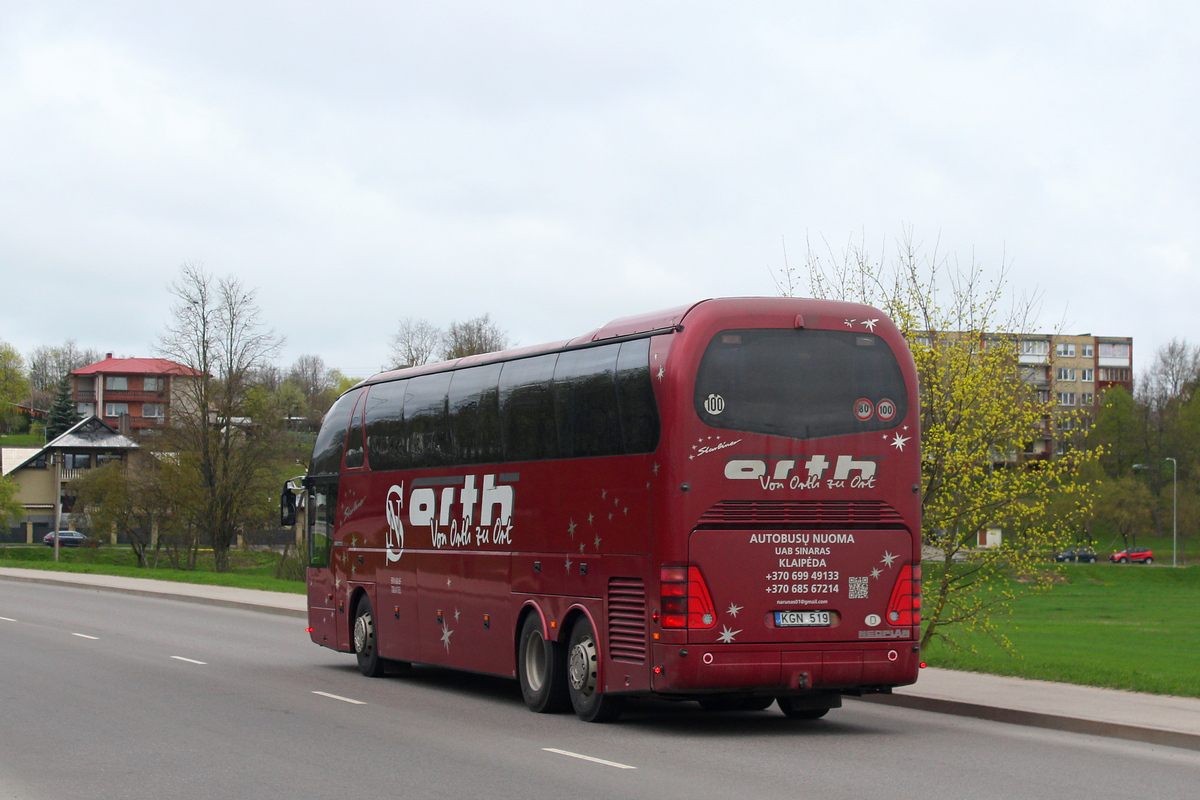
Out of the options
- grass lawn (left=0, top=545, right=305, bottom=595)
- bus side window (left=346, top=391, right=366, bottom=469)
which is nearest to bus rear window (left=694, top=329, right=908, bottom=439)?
bus side window (left=346, top=391, right=366, bottom=469)

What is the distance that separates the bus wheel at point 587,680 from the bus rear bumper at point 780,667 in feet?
3.71

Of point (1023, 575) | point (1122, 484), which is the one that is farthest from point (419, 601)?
point (1122, 484)

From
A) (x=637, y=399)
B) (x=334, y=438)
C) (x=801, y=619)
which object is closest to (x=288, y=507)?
(x=334, y=438)

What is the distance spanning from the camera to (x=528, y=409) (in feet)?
46.5

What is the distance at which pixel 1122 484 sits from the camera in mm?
97438

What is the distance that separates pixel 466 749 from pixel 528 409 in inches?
164

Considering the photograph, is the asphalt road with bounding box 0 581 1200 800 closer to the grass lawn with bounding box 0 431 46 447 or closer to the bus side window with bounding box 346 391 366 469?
the bus side window with bounding box 346 391 366 469

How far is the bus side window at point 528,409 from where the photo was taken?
45.4 feet

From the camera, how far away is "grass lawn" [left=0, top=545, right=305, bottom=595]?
4338cm

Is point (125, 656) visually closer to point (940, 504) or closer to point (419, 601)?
point (419, 601)

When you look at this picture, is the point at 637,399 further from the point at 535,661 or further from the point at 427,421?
the point at 427,421

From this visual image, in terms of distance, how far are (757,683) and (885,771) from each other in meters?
2.13

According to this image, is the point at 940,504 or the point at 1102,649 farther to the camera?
the point at 1102,649

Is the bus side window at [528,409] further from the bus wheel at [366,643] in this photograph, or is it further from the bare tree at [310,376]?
the bare tree at [310,376]
